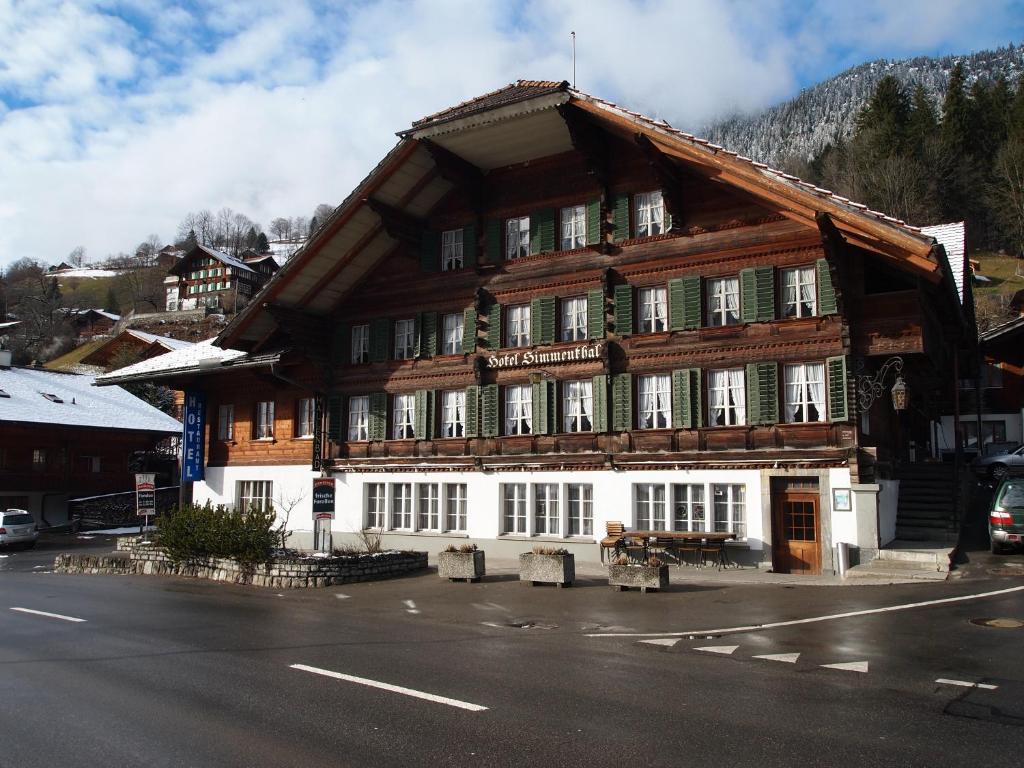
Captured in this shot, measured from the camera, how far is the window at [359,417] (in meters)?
29.7

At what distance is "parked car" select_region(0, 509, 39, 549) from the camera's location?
34.1 m

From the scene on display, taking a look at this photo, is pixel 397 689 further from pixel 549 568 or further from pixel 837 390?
pixel 837 390

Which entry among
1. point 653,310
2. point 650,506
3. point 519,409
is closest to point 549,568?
point 650,506

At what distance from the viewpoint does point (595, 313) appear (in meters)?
24.6

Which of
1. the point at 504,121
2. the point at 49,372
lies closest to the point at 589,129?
the point at 504,121

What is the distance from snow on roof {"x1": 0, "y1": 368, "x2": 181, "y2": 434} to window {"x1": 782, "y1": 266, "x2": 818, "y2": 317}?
3750 centimetres

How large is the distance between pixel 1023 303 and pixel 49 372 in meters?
63.9

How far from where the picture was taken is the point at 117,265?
165375 millimetres

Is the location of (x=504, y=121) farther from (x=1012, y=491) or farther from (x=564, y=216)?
(x=1012, y=491)

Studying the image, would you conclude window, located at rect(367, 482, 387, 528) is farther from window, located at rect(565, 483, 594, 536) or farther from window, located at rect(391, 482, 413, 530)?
window, located at rect(565, 483, 594, 536)

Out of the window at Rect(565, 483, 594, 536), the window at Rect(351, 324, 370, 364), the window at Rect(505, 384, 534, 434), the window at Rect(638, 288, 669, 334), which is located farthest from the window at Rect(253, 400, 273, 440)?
the window at Rect(638, 288, 669, 334)

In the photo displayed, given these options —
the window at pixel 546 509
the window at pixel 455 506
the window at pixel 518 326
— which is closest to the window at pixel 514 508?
the window at pixel 546 509

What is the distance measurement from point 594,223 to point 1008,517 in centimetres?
1315

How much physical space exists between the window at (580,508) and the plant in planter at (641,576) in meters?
5.99
